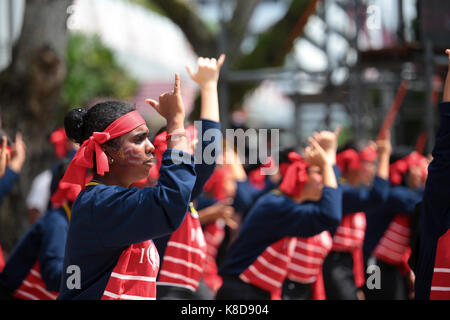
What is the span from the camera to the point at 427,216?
9.69 feet

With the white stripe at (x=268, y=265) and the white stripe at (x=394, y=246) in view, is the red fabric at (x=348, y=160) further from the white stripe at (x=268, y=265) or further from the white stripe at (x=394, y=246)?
the white stripe at (x=268, y=265)

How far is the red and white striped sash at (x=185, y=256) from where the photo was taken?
3.62 meters

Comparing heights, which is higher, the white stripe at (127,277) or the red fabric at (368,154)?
the red fabric at (368,154)

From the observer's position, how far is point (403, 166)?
19.5ft

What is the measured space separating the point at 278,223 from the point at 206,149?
1.16 m

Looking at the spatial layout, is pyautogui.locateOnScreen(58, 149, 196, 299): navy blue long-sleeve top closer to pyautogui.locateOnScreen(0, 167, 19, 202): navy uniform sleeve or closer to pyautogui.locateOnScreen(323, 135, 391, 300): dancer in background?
pyautogui.locateOnScreen(0, 167, 19, 202): navy uniform sleeve

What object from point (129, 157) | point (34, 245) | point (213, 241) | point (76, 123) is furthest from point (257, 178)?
point (129, 157)

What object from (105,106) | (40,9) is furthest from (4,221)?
(105,106)

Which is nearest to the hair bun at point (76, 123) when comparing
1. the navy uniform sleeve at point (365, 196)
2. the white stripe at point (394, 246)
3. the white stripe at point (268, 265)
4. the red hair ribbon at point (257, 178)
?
the white stripe at point (268, 265)

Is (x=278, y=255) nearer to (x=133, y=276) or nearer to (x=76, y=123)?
(x=133, y=276)

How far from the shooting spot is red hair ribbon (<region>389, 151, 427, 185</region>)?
589 cm

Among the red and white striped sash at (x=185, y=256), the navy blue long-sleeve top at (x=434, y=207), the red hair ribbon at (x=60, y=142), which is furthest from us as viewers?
the red hair ribbon at (x=60, y=142)

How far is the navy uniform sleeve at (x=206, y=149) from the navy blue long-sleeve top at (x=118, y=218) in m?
0.62

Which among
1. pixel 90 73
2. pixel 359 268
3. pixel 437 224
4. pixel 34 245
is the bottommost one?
pixel 359 268
